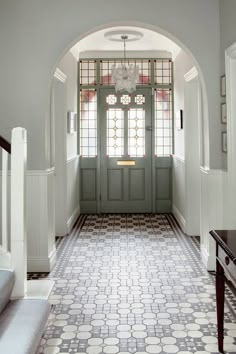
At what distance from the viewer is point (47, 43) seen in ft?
15.7

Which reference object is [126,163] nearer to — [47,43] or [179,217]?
[179,217]

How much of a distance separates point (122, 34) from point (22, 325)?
4.94 metres

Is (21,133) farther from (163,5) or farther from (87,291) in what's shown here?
(163,5)

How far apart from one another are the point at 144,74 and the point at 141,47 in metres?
0.59

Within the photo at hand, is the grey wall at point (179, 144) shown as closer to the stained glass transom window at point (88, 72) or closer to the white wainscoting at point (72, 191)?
the stained glass transom window at point (88, 72)

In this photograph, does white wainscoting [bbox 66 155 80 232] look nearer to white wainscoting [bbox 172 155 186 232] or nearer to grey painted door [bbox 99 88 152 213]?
grey painted door [bbox 99 88 152 213]

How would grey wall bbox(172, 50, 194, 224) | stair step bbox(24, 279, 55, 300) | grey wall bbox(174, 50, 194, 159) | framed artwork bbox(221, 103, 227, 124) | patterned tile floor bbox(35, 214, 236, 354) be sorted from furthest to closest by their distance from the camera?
1. grey wall bbox(172, 50, 194, 224)
2. grey wall bbox(174, 50, 194, 159)
3. framed artwork bbox(221, 103, 227, 124)
4. stair step bbox(24, 279, 55, 300)
5. patterned tile floor bbox(35, 214, 236, 354)

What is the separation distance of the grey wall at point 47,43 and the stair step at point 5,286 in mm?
1726

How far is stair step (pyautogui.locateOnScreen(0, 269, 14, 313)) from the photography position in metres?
3.14

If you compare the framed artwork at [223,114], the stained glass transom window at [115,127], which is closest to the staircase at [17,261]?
the framed artwork at [223,114]

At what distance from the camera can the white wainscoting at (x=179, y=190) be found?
7039 mm

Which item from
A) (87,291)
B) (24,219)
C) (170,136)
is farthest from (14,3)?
(170,136)

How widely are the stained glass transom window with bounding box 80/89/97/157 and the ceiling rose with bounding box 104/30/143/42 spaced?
1.47 meters

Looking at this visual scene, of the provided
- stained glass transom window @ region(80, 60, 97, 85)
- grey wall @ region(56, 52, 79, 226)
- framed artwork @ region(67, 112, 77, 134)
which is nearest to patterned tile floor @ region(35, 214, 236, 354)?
grey wall @ region(56, 52, 79, 226)
